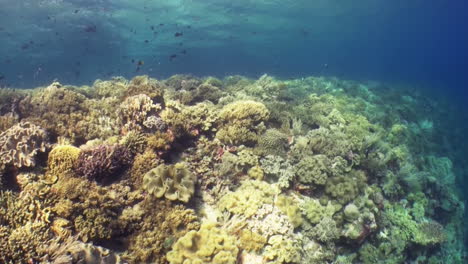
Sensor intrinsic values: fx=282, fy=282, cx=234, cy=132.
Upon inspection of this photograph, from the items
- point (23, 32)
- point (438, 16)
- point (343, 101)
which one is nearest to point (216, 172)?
point (343, 101)

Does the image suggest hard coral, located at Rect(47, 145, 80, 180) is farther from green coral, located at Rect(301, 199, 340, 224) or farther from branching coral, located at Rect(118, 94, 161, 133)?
green coral, located at Rect(301, 199, 340, 224)

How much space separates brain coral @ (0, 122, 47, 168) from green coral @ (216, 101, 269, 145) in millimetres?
5373

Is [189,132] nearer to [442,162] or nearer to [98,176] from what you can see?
[98,176]

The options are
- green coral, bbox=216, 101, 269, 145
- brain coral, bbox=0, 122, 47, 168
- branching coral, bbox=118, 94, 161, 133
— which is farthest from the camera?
green coral, bbox=216, 101, 269, 145

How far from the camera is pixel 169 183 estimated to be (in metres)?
7.52

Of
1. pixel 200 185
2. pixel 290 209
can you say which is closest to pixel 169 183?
pixel 200 185

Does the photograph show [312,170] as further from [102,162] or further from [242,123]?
[102,162]

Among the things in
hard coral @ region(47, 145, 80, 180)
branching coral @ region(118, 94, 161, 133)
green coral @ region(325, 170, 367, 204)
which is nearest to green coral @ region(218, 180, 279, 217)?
green coral @ region(325, 170, 367, 204)

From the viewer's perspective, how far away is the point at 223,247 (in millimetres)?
6523

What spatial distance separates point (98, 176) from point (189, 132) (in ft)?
10.7

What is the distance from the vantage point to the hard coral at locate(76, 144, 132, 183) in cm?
752

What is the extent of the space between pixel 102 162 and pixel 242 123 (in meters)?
4.80

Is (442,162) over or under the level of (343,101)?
under

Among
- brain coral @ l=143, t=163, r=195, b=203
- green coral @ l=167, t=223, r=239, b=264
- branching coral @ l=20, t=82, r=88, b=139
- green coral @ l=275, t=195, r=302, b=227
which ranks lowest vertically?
green coral @ l=275, t=195, r=302, b=227
